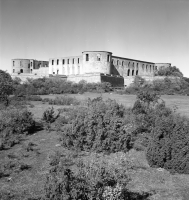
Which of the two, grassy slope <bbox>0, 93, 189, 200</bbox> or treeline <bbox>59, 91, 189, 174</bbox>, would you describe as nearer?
grassy slope <bbox>0, 93, 189, 200</bbox>

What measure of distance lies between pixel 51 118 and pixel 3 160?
5875 millimetres

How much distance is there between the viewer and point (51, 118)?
15445mm

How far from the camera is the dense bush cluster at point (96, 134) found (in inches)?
437

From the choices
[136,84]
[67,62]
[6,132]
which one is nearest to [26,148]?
[6,132]

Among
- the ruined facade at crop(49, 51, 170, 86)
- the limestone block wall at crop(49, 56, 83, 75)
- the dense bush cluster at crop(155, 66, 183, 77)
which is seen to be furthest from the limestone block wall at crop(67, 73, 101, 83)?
the dense bush cluster at crop(155, 66, 183, 77)

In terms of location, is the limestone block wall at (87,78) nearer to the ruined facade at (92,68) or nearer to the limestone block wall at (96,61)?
the ruined facade at (92,68)

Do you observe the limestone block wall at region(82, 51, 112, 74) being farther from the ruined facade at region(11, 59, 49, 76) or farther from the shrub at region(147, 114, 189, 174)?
the shrub at region(147, 114, 189, 174)

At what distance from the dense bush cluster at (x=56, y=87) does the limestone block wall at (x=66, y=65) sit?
29.1 ft

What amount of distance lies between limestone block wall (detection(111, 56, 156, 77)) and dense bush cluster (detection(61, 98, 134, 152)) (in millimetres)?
37130

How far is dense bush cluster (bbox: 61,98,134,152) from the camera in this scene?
1111 centimetres

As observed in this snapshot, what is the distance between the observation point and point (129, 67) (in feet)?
172

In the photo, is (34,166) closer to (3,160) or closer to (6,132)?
(3,160)

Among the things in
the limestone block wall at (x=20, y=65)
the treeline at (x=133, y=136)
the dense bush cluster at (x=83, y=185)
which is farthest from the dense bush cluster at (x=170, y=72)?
the dense bush cluster at (x=83, y=185)

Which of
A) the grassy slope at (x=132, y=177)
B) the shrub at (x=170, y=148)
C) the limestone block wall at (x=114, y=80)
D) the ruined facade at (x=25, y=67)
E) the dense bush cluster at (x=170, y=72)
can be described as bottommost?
the grassy slope at (x=132, y=177)
